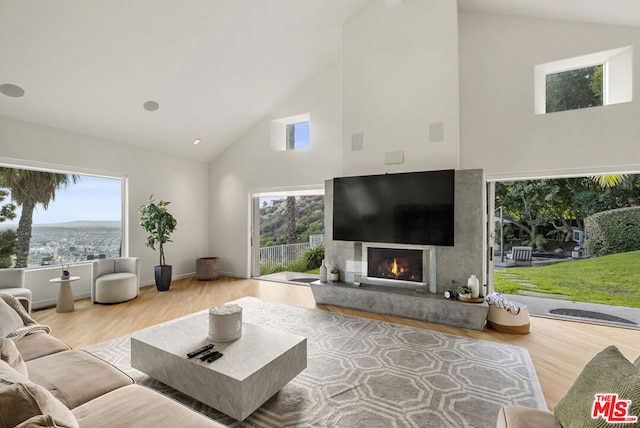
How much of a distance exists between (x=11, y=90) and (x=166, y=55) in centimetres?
199

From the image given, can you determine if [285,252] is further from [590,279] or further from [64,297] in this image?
[590,279]

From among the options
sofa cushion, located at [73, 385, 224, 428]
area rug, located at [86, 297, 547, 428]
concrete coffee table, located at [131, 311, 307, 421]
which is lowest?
area rug, located at [86, 297, 547, 428]

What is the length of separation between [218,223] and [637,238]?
7.52 metres

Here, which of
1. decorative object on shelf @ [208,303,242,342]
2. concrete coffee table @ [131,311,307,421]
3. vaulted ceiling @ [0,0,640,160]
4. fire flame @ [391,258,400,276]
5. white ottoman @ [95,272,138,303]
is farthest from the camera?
white ottoman @ [95,272,138,303]

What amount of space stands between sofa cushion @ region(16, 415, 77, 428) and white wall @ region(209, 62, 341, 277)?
479 cm

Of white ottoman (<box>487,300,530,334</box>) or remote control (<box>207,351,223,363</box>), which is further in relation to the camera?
white ottoman (<box>487,300,530,334</box>)

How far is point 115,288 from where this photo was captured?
450 centimetres

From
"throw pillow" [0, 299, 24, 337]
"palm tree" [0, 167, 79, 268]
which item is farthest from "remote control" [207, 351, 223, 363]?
"palm tree" [0, 167, 79, 268]

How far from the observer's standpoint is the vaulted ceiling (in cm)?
329

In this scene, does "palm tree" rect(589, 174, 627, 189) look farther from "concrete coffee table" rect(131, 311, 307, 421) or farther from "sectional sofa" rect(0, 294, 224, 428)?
"sectional sofa" rect(0, 294, 224, 428)

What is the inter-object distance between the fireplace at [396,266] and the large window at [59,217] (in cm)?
467

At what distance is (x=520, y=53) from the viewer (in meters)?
3.92

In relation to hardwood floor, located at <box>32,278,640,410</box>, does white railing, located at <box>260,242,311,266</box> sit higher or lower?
higher

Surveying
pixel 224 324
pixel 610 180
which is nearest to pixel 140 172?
pixel 224 324
